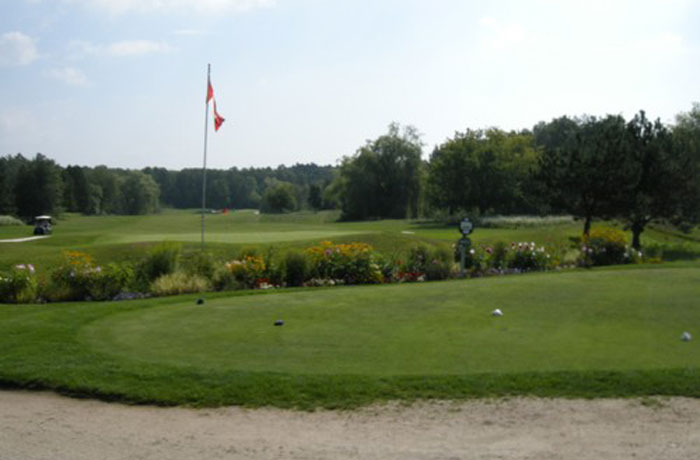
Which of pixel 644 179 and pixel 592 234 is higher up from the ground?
pixel 644 179

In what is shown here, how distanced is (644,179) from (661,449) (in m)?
35.0

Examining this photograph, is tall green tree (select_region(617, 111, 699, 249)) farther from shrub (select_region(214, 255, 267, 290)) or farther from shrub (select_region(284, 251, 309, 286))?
shrub (select_region(214, 255, 267, 290))

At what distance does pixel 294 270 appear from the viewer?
18531 mm

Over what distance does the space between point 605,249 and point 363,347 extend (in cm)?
1916

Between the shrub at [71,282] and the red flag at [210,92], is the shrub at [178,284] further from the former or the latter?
the red flag at [210,92]

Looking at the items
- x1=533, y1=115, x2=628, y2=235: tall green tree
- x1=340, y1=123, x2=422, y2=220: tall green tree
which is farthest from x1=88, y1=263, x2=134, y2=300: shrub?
x1=340, y1=123, x2=422, y2=220: tall green tree

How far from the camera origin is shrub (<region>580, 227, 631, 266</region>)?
2514 cm

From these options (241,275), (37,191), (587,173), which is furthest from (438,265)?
(37,191)

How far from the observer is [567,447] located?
5699 millimetres

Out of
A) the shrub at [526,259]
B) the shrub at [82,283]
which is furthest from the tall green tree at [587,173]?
the shrub at [82,283]

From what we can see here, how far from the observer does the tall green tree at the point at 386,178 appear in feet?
290

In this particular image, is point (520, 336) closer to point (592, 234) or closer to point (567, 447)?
point (567, 447)

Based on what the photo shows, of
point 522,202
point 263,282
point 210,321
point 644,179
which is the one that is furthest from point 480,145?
point 210,321

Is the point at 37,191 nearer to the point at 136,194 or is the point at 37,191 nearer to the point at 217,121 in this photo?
the point at 136,194
